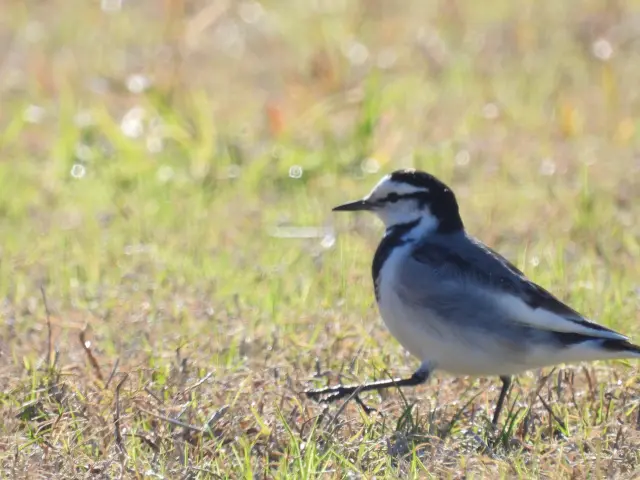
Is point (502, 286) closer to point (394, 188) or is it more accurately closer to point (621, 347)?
point (621, 347)

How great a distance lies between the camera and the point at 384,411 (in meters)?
5.40

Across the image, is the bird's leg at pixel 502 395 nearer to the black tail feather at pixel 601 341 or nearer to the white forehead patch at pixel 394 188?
the black tail feather at pixel 601 341

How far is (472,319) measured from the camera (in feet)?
18.4

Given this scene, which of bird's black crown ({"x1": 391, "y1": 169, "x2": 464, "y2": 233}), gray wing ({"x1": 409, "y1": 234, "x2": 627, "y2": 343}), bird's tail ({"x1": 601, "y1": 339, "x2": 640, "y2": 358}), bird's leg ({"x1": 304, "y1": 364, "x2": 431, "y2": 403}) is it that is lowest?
bird's leg ({"x1": 304, "y1": 364, "x2": 431, "y2": 403})

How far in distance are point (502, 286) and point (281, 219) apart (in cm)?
266

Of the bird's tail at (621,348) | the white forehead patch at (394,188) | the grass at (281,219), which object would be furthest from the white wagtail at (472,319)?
the white forehead patch at (394,188)

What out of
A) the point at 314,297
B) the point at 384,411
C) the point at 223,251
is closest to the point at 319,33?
the point at 223,251

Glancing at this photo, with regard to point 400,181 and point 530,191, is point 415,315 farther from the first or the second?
point 530,191

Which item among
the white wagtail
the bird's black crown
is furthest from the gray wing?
the bird's black crown

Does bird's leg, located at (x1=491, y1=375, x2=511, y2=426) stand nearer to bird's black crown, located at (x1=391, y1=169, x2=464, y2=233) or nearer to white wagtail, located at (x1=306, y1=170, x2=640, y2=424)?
white wagtail, located at (x1=306, y1=170, x2=640, y2=424)

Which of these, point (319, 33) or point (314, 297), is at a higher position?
point (319, 33)

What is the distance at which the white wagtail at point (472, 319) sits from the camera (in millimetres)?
5500

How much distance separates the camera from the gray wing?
5520mm

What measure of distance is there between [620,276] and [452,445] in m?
2.35
